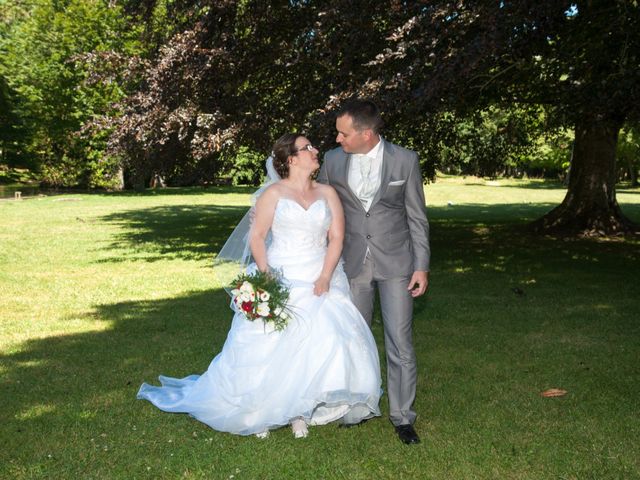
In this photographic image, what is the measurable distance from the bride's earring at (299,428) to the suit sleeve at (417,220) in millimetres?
1494

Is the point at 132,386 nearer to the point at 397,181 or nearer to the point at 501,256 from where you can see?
the point at 397,181

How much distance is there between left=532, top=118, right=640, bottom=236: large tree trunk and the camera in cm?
1950

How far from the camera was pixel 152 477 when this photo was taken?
4547 mm

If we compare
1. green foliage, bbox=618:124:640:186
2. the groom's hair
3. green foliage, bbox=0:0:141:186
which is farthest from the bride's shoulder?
green foliage, bbox=618:124:640:186

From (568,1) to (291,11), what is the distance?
23.1 feet

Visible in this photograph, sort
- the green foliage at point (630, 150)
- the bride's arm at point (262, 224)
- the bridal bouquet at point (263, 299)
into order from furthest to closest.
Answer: the green foliage at point (630, 150) < the bride's arm at point (262, 224) < the bridal bouquet at point (263, 299)

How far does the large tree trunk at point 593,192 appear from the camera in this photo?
19500mm

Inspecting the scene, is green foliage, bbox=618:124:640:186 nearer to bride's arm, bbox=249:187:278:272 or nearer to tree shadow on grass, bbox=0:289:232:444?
tree shadow on grass, bbox=0:289:232:444

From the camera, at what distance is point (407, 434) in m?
5.18

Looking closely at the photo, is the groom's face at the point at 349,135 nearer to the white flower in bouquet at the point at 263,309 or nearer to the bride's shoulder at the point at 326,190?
the bride's shoulder at the point at 326,190

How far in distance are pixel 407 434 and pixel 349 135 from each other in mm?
2318

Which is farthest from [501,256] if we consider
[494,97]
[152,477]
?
[152,477]

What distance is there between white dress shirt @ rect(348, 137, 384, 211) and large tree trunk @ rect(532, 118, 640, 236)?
15.6 meters

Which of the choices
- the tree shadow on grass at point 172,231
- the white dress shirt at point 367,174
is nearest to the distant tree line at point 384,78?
the tree shadow on grass at point 172,231
